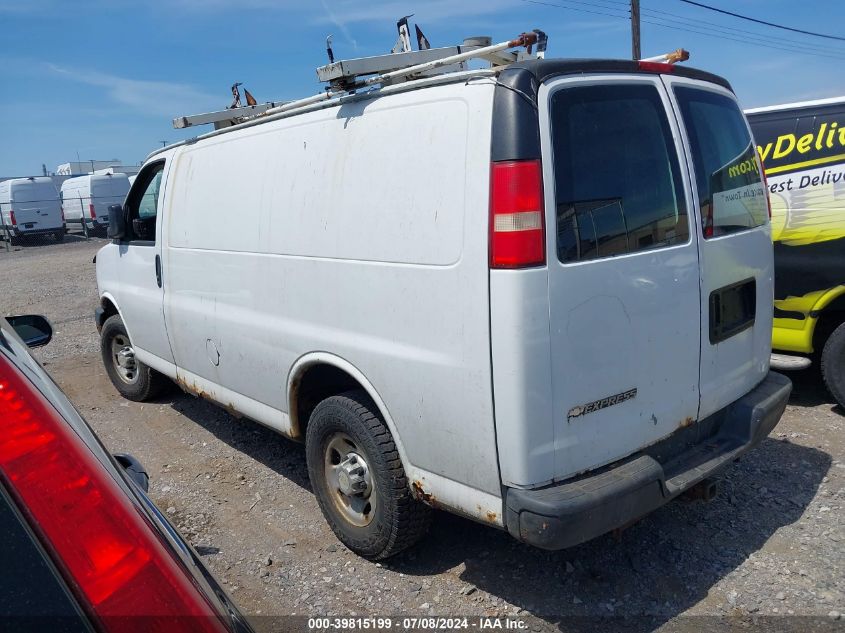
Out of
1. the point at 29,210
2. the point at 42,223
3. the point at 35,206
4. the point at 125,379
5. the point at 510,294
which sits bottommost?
the point at 125,379

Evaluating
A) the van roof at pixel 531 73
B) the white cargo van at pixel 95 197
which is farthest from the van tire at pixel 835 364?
the white cargo van at pixel 95 197

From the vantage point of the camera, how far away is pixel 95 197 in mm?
27781

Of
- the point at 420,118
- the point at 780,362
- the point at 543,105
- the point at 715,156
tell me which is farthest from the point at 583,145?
the point at 780,362

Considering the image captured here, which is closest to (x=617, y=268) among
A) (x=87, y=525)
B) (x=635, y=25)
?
(x=87, y=525)

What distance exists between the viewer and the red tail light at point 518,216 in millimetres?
2602

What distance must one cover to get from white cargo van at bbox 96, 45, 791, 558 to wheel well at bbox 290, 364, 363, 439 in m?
0.01

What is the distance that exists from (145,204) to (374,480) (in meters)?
3.43

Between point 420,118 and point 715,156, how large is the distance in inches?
60.1

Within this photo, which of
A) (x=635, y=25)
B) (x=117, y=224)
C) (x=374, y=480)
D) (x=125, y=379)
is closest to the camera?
(x=374, y=480)

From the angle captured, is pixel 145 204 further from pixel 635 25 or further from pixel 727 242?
pixel 635 25

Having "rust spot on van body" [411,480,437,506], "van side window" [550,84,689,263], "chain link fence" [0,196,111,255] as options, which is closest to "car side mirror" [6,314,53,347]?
"rust spot on van body" [411,480,437,506]

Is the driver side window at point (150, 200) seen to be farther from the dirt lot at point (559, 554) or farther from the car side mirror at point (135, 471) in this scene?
the car side mirror at point (135, 471)

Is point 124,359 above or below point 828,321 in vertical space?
below

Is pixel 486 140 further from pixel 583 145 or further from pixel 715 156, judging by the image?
pixel 715 156
